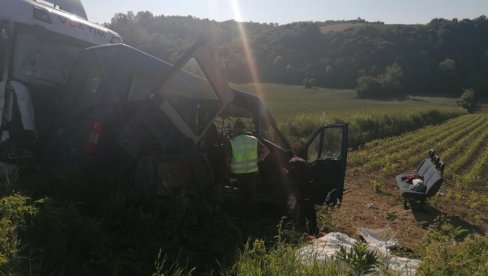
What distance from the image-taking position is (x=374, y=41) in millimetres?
96500

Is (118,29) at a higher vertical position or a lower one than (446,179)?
higher

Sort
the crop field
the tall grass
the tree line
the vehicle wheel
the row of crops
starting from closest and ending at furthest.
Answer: the vehicle wheel → the crop field → the row of crops → the tall grass → the tree line

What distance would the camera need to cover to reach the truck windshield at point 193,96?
5488 millimetres

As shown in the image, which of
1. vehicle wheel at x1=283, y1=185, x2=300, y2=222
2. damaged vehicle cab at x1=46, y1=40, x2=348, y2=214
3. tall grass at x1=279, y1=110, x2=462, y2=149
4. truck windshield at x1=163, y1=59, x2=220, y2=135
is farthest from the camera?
tall grass at x1=279, y1=110, x2=462, y2=149

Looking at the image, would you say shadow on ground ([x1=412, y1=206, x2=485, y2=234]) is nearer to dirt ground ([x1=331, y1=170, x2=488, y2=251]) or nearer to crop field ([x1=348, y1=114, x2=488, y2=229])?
dirt ground ([x1=331, y1=170, x2=488, y2=251])

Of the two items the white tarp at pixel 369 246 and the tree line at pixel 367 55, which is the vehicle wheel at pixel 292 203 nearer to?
the white tarp at pixel 369 246

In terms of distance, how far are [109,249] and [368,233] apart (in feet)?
12.5

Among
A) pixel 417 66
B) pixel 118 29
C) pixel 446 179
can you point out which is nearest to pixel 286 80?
pixel 417 66

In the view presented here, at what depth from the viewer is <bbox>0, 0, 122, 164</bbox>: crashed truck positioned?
19.6 feet

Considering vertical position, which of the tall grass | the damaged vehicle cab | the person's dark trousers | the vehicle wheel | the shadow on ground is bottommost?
the tall grass

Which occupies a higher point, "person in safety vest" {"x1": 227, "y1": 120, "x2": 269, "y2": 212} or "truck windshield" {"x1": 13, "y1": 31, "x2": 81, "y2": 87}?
"truck windshield" {"x1": 13, "y1": 31, "x2": 81, "y2": 87}

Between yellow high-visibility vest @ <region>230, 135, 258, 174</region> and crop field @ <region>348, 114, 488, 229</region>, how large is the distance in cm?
557

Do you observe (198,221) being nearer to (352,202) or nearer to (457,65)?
(352,202)

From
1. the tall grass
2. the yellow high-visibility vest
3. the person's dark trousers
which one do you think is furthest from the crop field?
the yellow high-visibility vest
